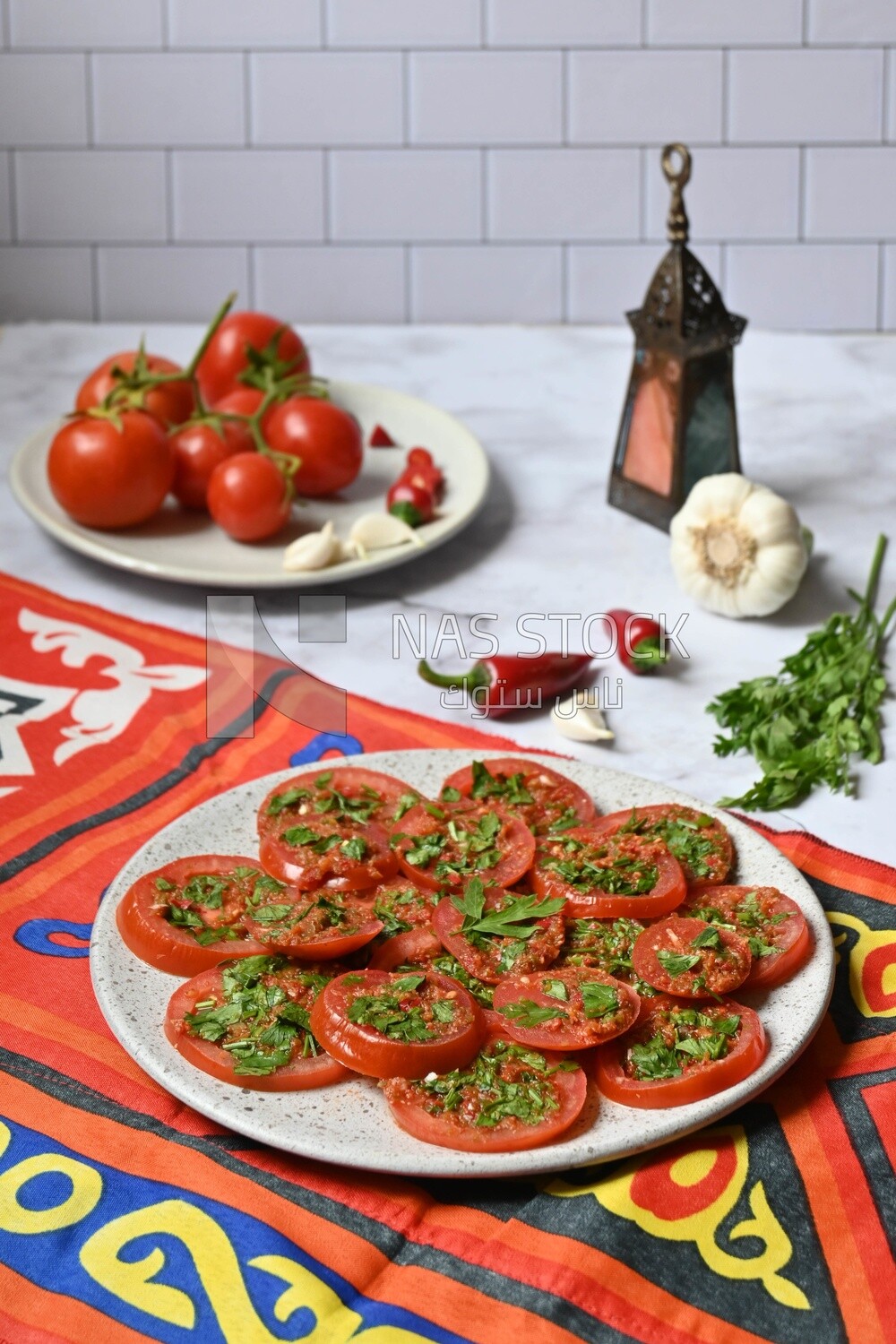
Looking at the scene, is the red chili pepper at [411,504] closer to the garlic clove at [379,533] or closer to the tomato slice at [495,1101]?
the garlic clove at [379,533]

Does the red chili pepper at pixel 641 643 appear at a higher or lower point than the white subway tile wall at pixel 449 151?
lower

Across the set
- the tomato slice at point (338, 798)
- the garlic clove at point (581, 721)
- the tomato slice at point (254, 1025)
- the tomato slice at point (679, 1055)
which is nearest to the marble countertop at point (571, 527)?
the garlic clove at point (581, 721)

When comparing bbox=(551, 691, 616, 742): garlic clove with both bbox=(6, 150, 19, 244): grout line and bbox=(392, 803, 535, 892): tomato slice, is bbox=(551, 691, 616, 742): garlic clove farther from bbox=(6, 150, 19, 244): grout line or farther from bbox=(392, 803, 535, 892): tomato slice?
bbox=(6, 150, 19, 244): grout line

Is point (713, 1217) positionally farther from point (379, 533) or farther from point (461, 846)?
point (379, 533)

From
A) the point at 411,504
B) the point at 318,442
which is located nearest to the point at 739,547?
the point at 411,504

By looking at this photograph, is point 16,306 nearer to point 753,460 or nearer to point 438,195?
point 438,195

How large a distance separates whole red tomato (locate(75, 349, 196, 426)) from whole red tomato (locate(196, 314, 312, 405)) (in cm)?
11

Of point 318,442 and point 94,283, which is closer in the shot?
point 318,442

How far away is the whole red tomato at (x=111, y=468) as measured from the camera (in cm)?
156

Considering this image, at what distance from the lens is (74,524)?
162 cm

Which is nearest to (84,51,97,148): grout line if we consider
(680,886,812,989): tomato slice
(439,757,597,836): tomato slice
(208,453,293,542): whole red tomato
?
(208,453,293,542): whole red tomato

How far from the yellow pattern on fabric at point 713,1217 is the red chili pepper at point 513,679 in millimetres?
577

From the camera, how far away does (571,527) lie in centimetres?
173

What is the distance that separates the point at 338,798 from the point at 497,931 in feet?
0.69
